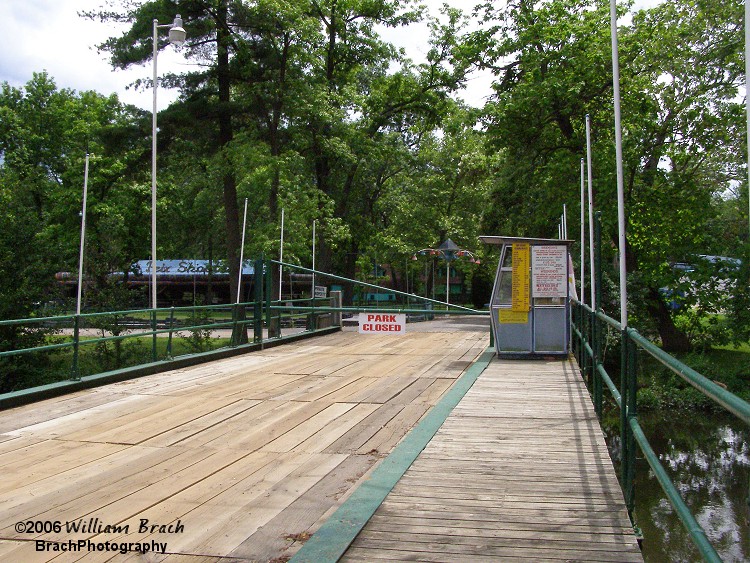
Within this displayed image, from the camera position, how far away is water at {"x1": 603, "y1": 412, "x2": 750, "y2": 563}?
11008 millimetres

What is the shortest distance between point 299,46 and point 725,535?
828 inches

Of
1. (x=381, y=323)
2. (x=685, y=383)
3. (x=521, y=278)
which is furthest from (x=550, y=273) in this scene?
(x=685, y=383)

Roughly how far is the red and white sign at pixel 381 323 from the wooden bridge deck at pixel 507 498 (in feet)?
23.6

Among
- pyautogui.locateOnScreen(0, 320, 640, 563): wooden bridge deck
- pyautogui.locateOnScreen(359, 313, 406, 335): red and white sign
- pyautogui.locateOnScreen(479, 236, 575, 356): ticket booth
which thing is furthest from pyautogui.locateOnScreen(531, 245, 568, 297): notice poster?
pyautogui.locateOnScreen(359, 313, 406, 335): red and white sign

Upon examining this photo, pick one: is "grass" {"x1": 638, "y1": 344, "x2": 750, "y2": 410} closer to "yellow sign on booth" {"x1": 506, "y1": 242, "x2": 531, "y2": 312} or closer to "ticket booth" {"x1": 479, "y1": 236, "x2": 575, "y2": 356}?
"ticket booth" {"x1": 479, "y1": 236, "x2": 575, "y2": 356}

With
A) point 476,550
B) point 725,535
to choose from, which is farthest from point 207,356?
point 476,550

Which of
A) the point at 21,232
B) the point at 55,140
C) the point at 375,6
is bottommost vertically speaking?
the point at 21,232

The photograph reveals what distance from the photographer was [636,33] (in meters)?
25.3

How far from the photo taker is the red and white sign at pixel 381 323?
50.8ft

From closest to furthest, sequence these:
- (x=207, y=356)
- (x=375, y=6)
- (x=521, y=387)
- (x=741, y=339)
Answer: (x=521, y=387) < (x=207, y=356) < (x=741, y=339) < (x=375, y=6)

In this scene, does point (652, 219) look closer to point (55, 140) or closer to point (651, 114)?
point (651, 114)

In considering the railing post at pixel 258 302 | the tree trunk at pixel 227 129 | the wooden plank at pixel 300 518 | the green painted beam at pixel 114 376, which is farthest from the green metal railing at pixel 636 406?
the tree trunk at pixel 227 129

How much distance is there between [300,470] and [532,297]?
7.88 m

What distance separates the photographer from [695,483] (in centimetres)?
1410
